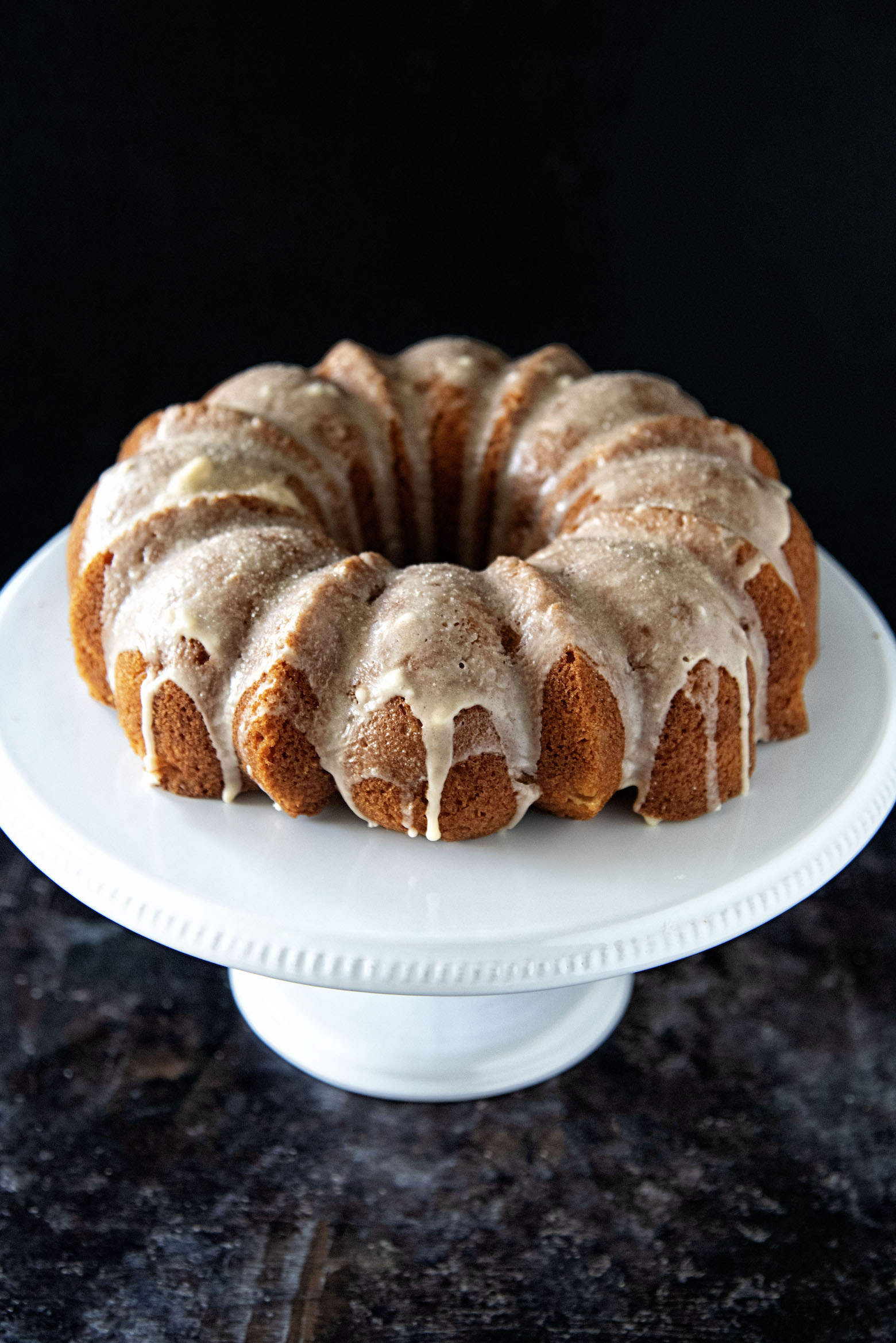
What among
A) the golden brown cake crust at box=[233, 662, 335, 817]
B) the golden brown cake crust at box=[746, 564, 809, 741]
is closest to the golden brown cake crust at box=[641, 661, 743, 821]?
the golden brown cake crust at box=[746, 564, 809, 741]

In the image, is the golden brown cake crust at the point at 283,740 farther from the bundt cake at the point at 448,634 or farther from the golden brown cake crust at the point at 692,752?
the golden brown cake crust at the point at 692,752

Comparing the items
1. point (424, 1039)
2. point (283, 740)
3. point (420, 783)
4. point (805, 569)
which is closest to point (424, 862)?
point (420, 783)

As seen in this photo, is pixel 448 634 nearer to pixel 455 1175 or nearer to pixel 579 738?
pixel 579 738

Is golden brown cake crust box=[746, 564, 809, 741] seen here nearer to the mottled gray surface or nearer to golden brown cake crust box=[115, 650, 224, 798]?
the mottled gray surface

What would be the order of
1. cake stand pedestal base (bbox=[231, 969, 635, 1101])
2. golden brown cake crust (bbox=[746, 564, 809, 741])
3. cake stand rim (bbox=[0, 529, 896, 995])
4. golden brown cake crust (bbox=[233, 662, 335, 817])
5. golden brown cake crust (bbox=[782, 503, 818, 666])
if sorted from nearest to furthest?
1. cake stand rim (bbox=[0, 529, 896, 995])
2. golden brown cake crust (bbox=[233, 662, 335, 817])
3. golden brown cake crust (bbox=[746, 564, 809, 741])
4. golden brown cake crust (bbox=[782, 503, 818, 666])
5. cake stand pedestal base (bbox=[231, 969, 635, 1101])

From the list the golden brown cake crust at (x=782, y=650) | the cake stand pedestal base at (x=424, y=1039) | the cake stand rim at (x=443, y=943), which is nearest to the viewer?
the cake stand rim at (x=443, y=943)

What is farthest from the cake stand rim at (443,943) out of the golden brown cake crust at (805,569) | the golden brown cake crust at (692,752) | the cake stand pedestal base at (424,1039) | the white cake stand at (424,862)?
the cake stand pedestal base at (424,1039)

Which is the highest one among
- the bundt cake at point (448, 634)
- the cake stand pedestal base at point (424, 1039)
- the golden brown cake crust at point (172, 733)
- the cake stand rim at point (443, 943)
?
the bundt cake at point (448, 634)

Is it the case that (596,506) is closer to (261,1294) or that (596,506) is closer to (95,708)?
(95,708)
